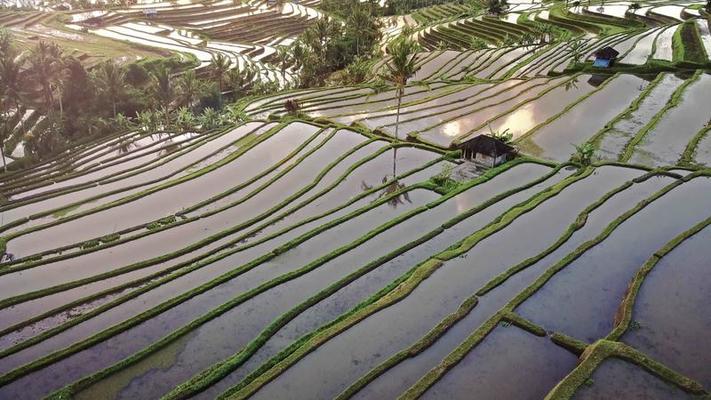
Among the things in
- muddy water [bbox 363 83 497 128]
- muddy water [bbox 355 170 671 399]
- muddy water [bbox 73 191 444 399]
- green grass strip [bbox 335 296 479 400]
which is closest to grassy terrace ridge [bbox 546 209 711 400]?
muddy water [bbox 355 170 671 399]

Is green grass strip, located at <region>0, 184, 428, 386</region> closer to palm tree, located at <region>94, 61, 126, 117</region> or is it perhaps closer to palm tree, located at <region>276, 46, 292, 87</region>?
palm tree, located at <region>94, 61, 126, 117</region>

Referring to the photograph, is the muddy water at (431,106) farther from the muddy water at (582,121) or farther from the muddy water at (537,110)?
the muddy water at (582,121)

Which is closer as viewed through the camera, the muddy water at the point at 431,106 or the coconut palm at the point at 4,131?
the coconut palm at the point at 4,131

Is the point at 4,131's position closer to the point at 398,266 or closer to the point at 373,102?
the point at 373,102

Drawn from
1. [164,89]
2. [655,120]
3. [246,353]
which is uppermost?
[164,89]

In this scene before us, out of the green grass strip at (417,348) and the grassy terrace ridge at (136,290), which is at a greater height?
the green grass strip at (417,348)

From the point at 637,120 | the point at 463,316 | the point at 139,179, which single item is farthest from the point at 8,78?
the point at 637,120

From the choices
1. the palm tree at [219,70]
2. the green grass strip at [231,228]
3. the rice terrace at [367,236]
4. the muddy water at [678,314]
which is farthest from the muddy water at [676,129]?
the palm tree at [219,70]
